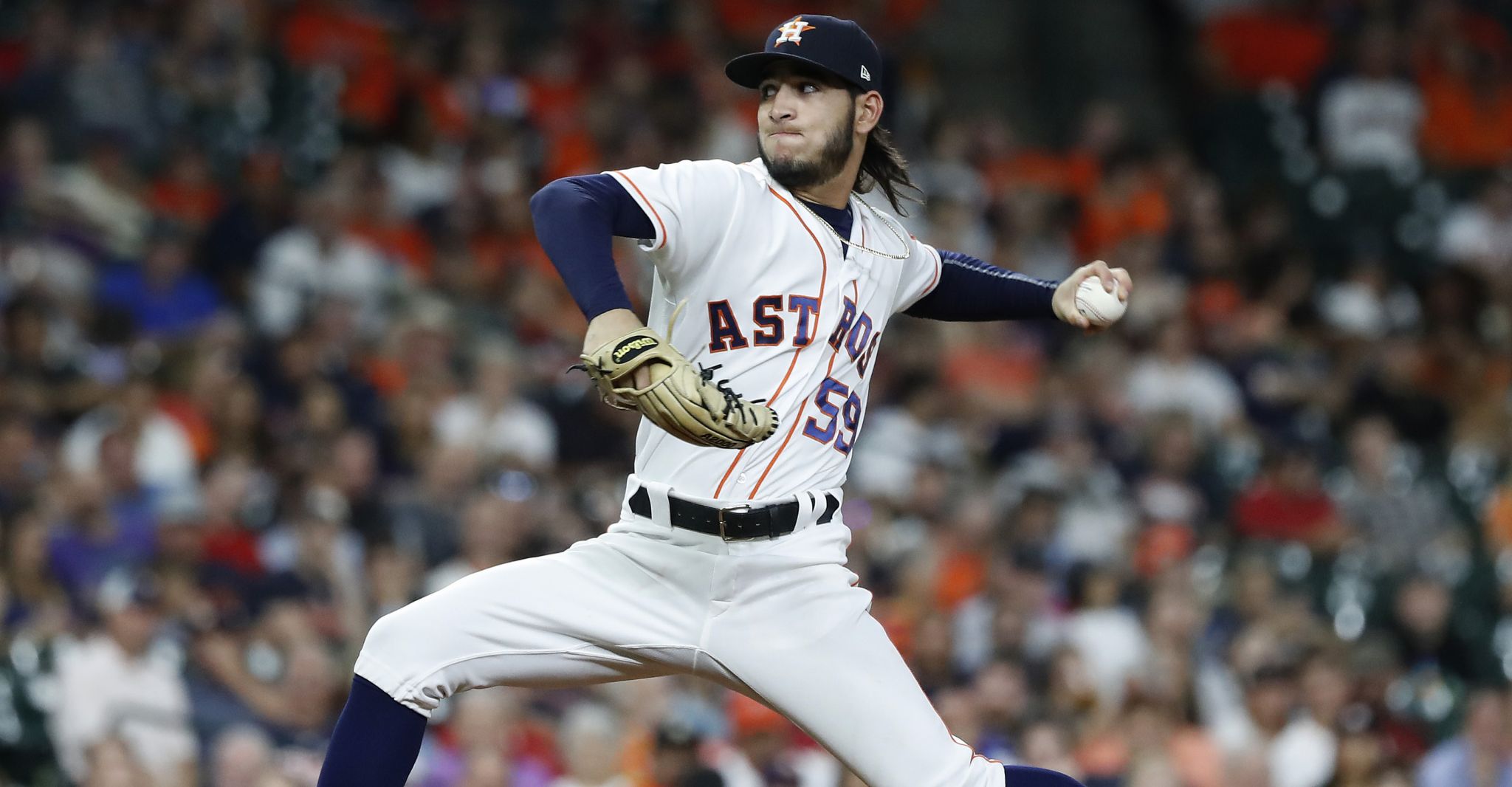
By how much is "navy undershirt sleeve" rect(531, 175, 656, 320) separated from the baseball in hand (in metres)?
1.19

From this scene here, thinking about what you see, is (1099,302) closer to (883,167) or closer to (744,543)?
(883,167)

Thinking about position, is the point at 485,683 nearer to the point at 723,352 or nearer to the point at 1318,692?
the point at 723,352

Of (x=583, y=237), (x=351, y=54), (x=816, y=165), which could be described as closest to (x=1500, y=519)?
(x=816, y=165)

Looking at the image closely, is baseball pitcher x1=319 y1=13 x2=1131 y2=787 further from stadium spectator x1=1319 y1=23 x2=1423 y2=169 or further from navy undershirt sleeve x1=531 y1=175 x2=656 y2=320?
stadium spectator x1=1319 y1=23 x2=1423 y2=169

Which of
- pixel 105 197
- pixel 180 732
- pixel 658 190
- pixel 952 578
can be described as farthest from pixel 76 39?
pixel 658 190

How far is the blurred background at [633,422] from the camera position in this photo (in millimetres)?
6824

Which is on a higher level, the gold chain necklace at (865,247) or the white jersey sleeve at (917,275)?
the gold chain necklace at (865,247)

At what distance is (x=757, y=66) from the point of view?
12.2 feet

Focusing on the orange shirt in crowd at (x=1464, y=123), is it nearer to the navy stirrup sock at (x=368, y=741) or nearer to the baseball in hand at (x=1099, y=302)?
the baseball in hand at (x=1099, y=302)

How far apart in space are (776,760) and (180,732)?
7.05ft

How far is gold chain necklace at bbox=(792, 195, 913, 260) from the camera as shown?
3764mm

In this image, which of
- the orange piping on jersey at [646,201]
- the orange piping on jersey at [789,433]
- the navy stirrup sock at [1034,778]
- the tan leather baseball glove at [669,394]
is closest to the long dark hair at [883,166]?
the orange piping on jersey at [789,433]

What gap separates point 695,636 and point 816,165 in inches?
40.0

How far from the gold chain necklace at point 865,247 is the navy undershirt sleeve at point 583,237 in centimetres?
56
